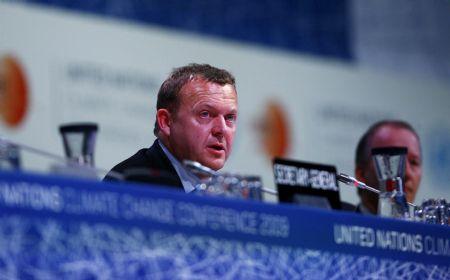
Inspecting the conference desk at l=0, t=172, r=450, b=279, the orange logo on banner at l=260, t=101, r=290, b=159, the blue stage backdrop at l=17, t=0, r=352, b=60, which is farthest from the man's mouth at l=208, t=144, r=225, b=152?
the orange logo on banner at l=260, t=101, r=290, b=159

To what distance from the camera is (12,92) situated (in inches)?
176

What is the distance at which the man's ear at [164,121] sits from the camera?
314 cm

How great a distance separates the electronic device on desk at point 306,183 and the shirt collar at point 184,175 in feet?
1.38

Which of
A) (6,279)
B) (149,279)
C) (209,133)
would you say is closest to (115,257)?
(149,279)

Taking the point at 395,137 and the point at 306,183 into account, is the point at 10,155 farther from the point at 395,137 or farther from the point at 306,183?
the point at 395,137

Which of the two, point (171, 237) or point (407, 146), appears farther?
point (407, 146)

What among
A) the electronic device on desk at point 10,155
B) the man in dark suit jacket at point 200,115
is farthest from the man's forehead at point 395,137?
the electronic device on desk at point 10,155

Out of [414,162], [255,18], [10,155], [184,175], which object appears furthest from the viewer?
[255,18]

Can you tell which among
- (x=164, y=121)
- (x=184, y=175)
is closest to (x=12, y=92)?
(x=164, y=121)

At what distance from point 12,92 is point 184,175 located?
174 cm

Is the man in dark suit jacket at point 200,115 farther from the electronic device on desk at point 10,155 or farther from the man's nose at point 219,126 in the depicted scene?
the electronic device on desk at point 10,155

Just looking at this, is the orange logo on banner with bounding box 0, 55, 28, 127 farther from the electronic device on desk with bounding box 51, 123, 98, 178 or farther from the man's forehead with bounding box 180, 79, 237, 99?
the electronic device on desk with bounding box 51, 123, 98, 178

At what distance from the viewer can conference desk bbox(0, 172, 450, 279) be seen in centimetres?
177

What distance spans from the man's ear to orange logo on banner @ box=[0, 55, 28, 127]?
1.41 meters
